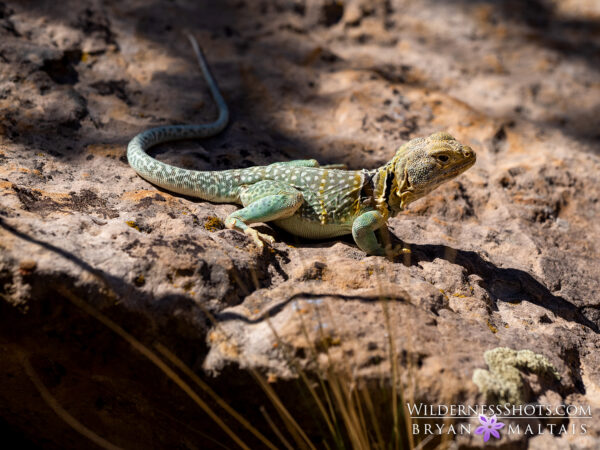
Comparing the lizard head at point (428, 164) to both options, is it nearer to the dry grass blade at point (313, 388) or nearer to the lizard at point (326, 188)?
the lizard at point (326, 188)

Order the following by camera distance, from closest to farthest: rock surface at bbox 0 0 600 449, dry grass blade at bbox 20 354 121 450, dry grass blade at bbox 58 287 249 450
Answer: dry grass blade at bbox 58 287 249 450 < rock surface at bbox 0 0 600 449 < dry grass blade at bbox 20 354 121 450

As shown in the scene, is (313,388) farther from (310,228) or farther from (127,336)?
(310,228)

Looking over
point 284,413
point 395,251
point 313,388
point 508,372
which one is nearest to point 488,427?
point 508,372

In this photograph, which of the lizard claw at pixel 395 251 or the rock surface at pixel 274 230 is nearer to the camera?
the rock surface at pixel 274 230

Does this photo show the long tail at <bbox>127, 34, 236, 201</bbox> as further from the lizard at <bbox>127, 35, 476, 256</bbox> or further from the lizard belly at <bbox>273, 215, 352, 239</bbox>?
the lizard belly at <bbox>273, 215, 352, 239</bbox>

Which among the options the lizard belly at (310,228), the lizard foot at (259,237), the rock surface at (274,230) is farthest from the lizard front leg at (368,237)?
the lizard foot at (259,237)

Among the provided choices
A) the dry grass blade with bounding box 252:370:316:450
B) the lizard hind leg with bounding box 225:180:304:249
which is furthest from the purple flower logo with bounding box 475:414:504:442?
the lizard hind leg with bounding box 225:180:304:249

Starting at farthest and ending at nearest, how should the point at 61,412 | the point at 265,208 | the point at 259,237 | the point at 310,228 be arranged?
the point at 310,228
the point at 265,208
the point at 259,237
the point at 61,412
